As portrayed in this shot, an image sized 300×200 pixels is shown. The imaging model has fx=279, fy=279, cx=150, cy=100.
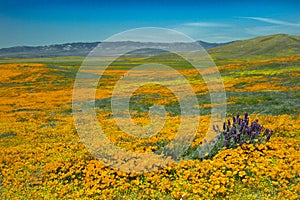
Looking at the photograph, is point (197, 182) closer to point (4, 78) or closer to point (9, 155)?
point (9, 155)

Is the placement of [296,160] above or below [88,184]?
above

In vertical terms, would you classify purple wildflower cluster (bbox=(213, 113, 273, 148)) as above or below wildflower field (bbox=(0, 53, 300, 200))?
above

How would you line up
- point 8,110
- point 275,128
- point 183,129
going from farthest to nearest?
point 8,110, point 183,129, point 275,128

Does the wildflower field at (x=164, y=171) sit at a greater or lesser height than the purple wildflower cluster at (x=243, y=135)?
lesser

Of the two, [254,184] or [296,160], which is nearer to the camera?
[254,184]

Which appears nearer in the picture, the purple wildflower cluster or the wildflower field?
the wildflower field

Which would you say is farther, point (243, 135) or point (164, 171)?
point (243, 135)

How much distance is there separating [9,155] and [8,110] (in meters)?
18.3

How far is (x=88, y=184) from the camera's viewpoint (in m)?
9.56

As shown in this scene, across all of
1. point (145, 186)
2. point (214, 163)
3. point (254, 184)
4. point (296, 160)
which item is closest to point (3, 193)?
point (145, 186)

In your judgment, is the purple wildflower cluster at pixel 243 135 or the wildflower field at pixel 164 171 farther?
the purple wildflower cluster at pixel 243 135

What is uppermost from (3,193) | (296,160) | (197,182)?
(296,160)

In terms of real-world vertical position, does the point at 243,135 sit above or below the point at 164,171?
above

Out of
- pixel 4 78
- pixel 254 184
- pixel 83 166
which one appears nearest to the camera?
pixel 254 184
